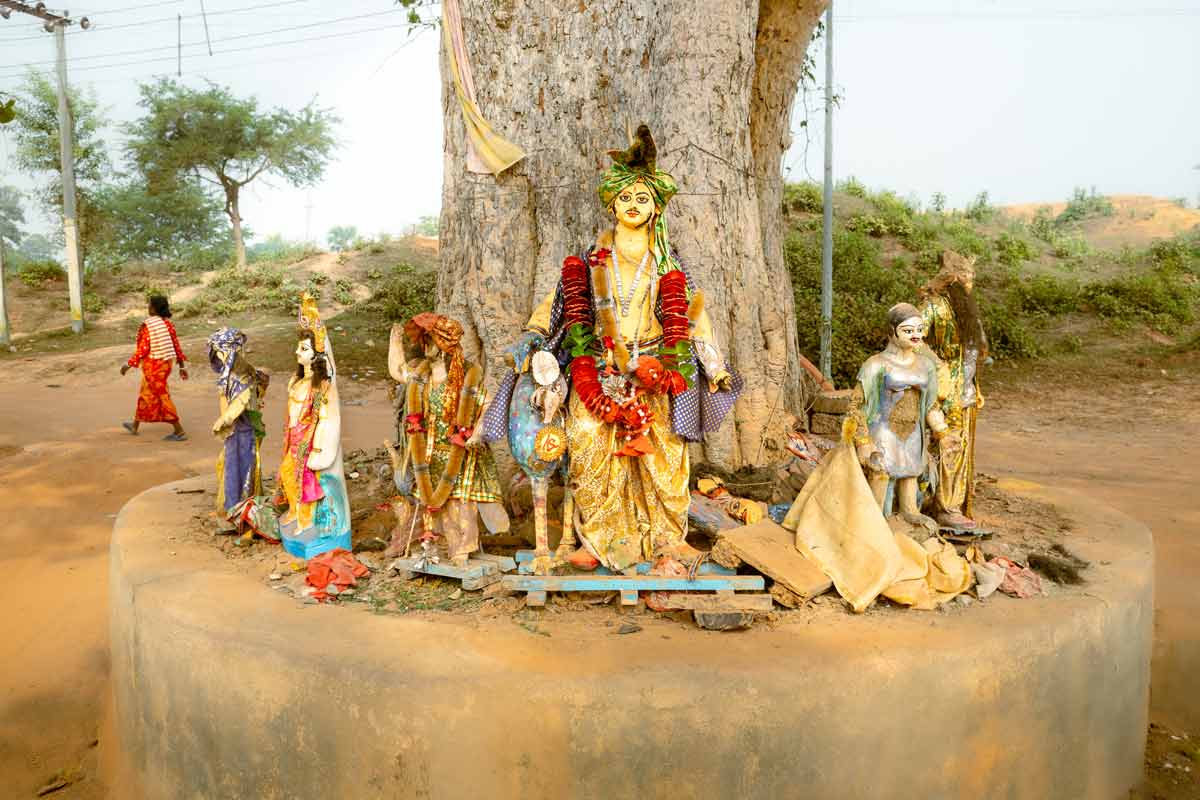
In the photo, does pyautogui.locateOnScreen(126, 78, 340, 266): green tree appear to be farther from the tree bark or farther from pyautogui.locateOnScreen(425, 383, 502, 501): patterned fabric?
pyautogui.locateOnScreen(425, 383, 502, 501): patterned fabric

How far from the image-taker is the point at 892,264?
15.1 metres

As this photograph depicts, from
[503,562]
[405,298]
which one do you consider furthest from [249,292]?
[503,562]

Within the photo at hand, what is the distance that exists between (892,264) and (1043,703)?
12.8 meters

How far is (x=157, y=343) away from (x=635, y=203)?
7.12 m

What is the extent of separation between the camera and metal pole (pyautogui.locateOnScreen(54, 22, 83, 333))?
17.3 m

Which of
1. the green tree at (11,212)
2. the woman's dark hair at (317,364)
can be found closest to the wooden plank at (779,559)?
the woman's dark hair at (317,364)

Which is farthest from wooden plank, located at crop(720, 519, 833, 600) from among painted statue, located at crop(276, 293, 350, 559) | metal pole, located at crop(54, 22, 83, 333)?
metal pole, located at crop(54, 22, 83, 333)

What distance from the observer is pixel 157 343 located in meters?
9.07

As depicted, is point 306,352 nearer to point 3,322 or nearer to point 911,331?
point 911,331

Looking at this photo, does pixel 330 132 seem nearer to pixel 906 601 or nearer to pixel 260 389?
pixel 260 389

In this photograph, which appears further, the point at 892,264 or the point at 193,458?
the point at 892,264

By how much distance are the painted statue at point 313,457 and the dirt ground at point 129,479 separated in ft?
5.62

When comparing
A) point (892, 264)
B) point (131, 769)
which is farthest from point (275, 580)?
point (892, 264)

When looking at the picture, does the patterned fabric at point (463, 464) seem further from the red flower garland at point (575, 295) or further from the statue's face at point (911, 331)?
the statue's face at point (911, 331)
